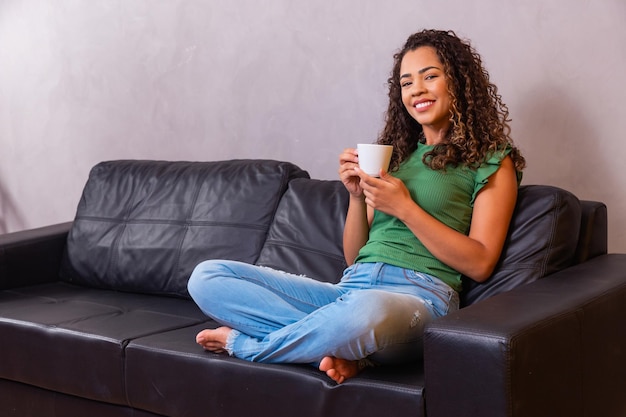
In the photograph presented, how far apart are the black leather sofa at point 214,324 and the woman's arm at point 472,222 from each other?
0.21 ft

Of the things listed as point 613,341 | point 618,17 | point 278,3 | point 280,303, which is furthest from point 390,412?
point 278,3

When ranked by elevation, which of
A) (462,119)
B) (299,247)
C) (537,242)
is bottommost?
(299,247)

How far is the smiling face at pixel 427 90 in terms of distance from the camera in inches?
87.6

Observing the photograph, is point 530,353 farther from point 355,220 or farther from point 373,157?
point 355,220

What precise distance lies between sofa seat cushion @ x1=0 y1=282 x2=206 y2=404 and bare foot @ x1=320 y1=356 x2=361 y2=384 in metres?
0.65

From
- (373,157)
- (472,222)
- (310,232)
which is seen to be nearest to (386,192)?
(373,157)

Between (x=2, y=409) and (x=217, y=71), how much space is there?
144 cm

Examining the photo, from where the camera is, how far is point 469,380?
1603mm

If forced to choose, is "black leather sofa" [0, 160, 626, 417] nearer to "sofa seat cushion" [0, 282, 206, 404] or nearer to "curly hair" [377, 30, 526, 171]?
"sofa seat cushion" [0, 282, 206, 404]

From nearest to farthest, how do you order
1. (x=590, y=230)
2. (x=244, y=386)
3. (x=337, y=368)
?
(x=337, y=368) → (x=244, y=386) → (x=590, y=230)

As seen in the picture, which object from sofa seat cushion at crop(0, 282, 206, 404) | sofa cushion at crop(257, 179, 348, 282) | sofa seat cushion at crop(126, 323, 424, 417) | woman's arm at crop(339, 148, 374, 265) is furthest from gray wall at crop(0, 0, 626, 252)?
sofa seat cushion at crop(126, 323, 424, 417)

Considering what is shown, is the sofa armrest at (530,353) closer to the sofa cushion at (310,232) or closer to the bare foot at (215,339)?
the bare foot at (215,339)

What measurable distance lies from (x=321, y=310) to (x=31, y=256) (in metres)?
1.51

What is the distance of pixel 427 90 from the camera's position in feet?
7.32
